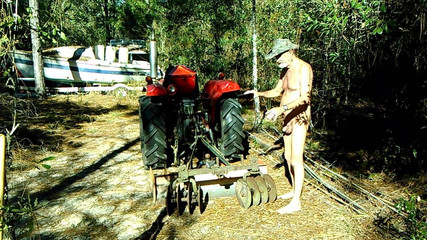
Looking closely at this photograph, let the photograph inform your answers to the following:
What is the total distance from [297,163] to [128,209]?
2073mm

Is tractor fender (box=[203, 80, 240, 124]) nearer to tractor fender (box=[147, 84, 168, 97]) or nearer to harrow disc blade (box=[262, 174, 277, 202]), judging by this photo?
tractor fender (box=[147, 84, 168, 97])

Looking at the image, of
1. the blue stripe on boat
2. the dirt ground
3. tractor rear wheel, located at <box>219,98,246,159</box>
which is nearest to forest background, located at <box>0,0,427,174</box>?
the dirt ground

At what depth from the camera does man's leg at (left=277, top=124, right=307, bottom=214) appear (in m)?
3.85

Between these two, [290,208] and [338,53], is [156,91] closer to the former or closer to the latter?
[290,208]

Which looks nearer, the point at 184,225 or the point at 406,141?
the point at 184,225

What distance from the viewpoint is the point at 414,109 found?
504 centimetres

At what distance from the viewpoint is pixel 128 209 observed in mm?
4043

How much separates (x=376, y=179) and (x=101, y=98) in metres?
9.74

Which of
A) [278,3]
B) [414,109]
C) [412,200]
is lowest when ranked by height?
[412,200]

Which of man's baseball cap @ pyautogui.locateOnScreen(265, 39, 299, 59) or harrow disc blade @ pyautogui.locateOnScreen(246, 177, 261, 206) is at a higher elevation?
man's baseball cap @ pyautogui.locateOnScreen(265, 39, 299, 59)

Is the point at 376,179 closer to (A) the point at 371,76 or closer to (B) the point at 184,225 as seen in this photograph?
(A) the point at 371,76

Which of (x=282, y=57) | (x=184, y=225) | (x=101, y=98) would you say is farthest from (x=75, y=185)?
(x=101, y=98)

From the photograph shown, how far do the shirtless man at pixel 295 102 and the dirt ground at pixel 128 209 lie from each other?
393mm

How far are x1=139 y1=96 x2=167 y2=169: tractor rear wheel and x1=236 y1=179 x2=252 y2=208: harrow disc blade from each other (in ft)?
4.63
